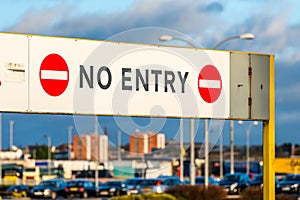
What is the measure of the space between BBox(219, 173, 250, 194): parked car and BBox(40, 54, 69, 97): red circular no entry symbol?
1340 inches

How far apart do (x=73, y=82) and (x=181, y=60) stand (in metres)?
2.12

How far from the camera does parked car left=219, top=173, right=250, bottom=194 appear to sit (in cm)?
4769

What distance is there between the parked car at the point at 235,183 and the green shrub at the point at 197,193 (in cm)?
1214

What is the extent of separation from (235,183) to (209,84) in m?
36.1

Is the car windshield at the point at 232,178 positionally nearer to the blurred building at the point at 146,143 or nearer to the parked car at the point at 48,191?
the parked car at the point at 48,191

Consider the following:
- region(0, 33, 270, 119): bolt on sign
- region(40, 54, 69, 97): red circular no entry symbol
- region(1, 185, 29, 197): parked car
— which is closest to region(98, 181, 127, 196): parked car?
region(1, 185, 29, 197): parked car

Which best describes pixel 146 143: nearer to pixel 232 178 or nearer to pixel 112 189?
pixel 112 189

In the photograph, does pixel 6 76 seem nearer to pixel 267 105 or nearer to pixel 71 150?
pixel 267 105

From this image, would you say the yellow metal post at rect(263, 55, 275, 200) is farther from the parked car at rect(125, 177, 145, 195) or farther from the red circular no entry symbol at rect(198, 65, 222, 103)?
the parked car at rect(125, 177, 145, 195)

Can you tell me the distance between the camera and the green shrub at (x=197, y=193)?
106ft

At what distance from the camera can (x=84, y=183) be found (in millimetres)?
51438

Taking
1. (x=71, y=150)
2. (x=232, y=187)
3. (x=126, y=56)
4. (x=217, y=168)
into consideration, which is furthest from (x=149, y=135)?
(x=71, y=150)

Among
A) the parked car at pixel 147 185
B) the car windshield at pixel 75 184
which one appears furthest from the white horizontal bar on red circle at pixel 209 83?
the car windshield at pixel 75 184

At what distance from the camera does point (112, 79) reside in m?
13.5
